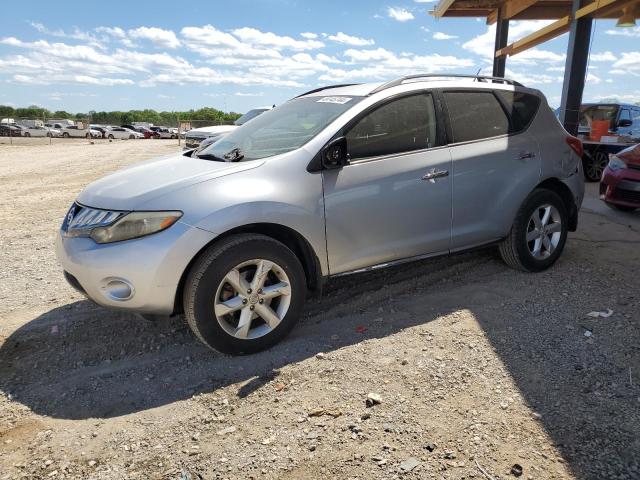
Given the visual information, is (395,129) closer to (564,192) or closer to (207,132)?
(564,192)

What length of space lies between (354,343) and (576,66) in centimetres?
1023

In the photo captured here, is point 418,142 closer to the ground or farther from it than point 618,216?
farther from it

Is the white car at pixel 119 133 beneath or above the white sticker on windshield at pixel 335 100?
beneath

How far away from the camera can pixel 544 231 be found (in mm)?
4570

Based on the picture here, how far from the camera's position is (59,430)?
254 centimetres

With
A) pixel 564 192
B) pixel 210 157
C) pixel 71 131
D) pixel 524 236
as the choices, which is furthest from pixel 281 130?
pixel 71 131

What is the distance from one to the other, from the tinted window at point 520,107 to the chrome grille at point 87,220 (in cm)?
335

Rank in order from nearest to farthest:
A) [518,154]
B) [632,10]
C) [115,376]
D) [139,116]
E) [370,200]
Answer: [115,376], [370,200], [518,154], [632,10], [139,116]

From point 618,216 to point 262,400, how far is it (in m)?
6.53

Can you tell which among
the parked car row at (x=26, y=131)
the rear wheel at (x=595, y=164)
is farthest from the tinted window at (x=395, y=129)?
the parked car row at (x=26, y=131)

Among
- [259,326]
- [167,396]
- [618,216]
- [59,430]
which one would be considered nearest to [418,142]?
[259,326]

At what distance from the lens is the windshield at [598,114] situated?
11.0m

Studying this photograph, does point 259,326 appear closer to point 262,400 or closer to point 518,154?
point 262,400

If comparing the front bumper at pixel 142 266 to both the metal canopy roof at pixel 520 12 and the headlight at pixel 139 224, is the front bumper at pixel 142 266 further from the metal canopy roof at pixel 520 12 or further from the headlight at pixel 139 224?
the metal canopy roof at pixel 520 12
